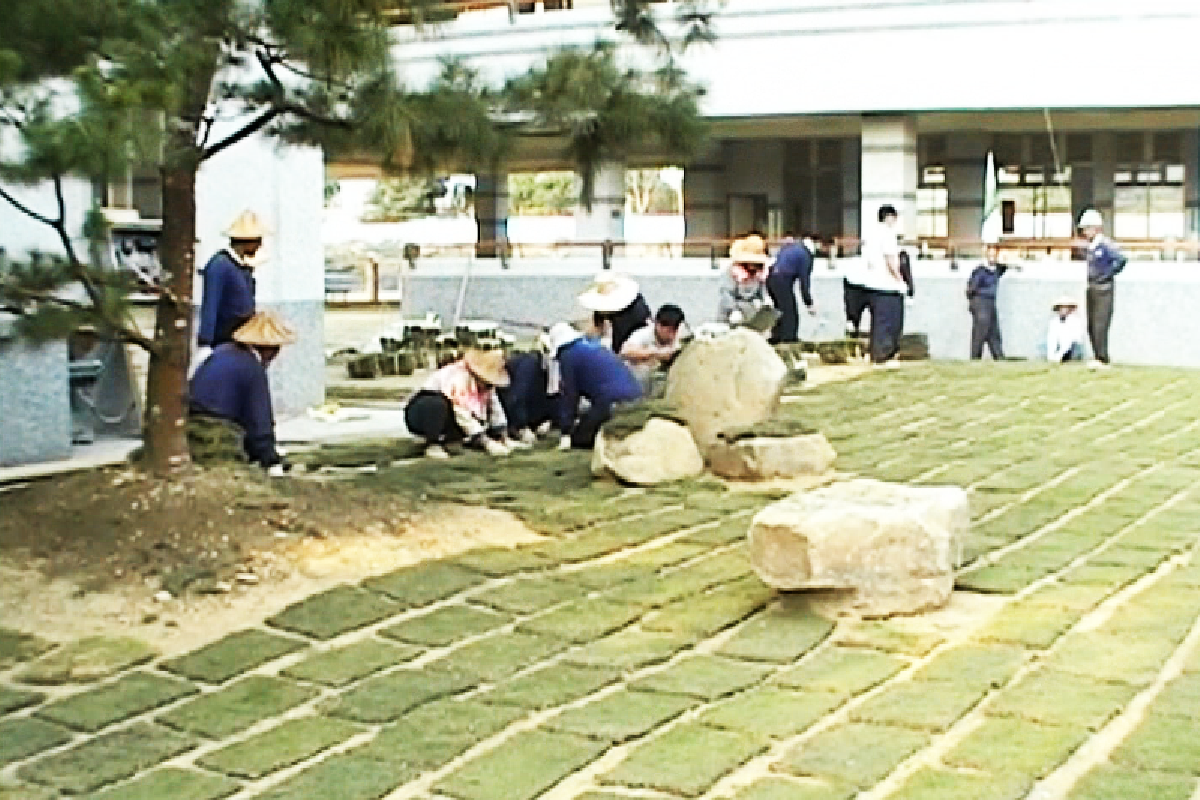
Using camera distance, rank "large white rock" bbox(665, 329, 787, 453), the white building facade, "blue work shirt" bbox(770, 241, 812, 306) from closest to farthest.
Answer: "large white rock" bbox(665, 329, 787, 453)
"blue work shirt" bbox(770, 241, 812, 306)
the white building facade

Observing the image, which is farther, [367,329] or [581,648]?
[367,329]

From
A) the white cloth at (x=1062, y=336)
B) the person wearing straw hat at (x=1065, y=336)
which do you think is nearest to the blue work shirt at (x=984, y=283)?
the person wearing straw hat at (x=1065, y=336)

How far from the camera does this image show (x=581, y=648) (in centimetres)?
555

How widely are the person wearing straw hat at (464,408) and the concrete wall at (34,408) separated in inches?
77.6

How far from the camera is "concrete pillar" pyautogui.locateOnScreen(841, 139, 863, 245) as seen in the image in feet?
76.2

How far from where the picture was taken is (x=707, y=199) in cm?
2467

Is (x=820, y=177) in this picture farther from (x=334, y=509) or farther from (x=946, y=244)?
(x=334, y=509)

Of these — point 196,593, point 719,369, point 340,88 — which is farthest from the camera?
point 719,369

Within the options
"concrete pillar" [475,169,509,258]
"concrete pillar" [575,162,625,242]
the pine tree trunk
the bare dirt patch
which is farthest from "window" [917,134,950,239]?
the pine tree trunk

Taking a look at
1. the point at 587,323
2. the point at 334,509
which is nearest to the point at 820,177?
the point at 587,323

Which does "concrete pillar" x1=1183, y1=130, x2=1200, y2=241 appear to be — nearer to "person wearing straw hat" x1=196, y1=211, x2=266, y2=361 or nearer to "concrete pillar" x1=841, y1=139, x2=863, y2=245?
"concrete pillar" x1=841, y1=139, x2=863, y2=245

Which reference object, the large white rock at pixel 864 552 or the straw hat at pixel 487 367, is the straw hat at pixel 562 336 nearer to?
the straw hat at pixel 487 367

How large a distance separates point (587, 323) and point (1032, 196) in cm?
1383

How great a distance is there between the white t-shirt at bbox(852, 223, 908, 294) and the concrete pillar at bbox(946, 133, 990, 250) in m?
7.47
